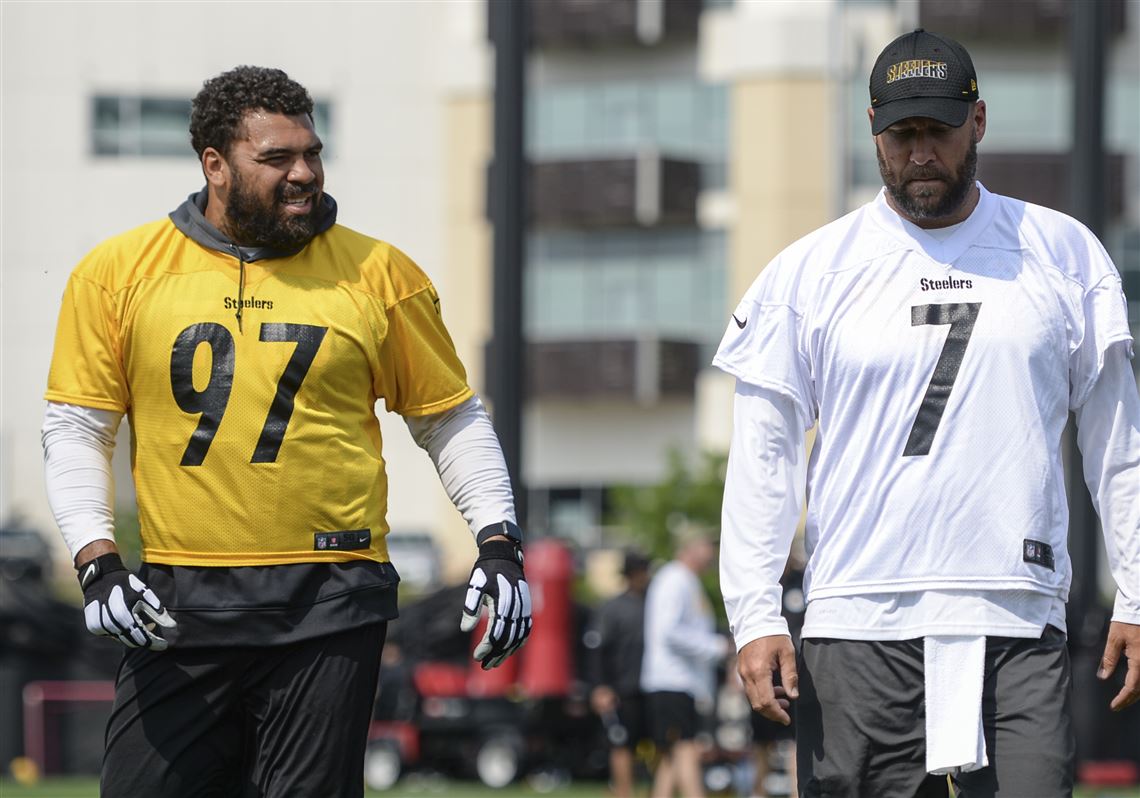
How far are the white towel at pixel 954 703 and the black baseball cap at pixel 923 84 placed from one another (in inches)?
44.1

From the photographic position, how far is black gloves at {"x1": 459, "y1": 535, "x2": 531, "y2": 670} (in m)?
5.00

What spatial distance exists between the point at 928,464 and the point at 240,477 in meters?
1.51

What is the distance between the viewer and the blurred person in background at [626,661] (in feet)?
46.5

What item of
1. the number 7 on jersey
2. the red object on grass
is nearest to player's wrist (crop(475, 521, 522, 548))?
the number 7 on jersey

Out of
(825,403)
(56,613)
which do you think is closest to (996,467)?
(825,403)

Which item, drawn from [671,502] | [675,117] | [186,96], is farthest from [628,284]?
[186,96]

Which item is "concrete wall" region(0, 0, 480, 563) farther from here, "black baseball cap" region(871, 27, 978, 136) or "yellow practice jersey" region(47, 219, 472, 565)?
"black baseball cap" region(871, 27, 978, 136)

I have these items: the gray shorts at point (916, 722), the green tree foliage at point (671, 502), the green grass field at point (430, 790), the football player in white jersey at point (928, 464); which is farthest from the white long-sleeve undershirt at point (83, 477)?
the green tree foliage at point (671, 502)

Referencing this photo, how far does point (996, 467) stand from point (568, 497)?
37.8m

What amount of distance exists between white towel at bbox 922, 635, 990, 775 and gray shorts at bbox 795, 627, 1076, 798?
0.10ft

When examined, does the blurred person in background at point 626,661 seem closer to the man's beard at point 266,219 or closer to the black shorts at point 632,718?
the black shorts at point 632,718

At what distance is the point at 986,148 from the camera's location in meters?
39.8

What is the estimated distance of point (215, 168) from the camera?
5109 millimetres

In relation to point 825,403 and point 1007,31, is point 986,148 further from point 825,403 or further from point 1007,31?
point 825,403
